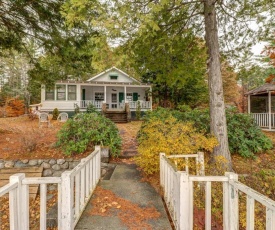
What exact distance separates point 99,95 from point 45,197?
1780 cm

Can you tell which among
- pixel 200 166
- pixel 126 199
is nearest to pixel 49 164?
pixel 126 199

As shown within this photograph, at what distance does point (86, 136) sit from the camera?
18.5 feet

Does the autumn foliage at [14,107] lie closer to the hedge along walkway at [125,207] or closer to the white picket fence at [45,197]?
the hedge along walkway at [125,207]

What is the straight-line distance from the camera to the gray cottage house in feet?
53.8

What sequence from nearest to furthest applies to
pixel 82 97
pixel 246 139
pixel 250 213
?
pixel 250 213 → pixel 246 139 → pixel 82 97

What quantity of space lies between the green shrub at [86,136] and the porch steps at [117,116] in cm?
899

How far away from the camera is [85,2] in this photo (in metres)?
3.36

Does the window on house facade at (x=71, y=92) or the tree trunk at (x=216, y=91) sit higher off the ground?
the window on house facade at (x=71, y=92)

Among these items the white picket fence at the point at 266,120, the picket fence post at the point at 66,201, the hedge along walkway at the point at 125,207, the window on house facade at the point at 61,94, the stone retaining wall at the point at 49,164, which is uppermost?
the window on house facade at the point at 61,94

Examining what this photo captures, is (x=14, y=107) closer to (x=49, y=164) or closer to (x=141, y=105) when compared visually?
(x=141, y=105)

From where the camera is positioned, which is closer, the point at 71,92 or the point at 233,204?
the point at 233,204

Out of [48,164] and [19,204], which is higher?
[19,204]

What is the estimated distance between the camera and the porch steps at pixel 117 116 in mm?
15173

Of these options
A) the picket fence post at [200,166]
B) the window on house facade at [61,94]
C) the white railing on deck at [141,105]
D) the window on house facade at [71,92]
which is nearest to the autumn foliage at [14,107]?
the window on house facade at [61,94]
